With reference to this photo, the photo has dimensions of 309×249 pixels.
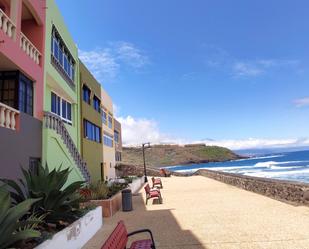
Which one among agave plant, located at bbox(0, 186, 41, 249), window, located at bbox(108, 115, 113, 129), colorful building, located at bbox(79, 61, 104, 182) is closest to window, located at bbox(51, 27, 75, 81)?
colorful building, located at bbox(79, 61, 104, 182)

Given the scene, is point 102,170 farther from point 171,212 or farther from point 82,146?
point 171,212

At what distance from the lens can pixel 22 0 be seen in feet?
33.1

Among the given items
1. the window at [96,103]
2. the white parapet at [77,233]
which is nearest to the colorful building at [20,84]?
the white parapet at [77,233]

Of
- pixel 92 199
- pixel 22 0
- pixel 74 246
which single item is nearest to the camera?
pixel 74 246

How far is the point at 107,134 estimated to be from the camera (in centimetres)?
2872

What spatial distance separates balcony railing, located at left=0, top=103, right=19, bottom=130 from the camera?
7.86 meters

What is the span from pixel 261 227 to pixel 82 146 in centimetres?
1178

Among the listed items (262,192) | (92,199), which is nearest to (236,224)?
(92,199)

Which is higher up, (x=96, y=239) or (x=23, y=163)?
(x=23, y=163)

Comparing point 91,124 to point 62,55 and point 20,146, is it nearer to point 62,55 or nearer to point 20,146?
point 62,55

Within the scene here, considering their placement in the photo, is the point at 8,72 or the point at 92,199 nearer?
the point at 8,72

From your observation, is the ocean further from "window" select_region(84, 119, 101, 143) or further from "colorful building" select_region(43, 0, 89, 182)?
"colorful building" select_region(43, 0, 89, 182)

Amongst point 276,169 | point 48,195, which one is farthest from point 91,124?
point 276,169

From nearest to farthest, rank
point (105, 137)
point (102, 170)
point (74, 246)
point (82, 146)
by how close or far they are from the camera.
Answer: point (74, 246)
point (82, 146)
point (102, 170)
point (105, 137)
